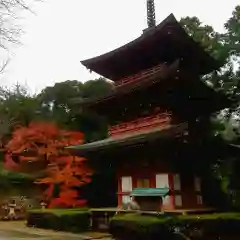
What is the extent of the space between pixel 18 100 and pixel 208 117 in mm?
22190

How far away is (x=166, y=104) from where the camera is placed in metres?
16.7

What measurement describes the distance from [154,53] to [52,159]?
11.2m

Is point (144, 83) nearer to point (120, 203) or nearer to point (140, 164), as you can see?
point (140, 164)

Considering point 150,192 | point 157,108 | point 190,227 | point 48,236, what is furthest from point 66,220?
point 190,227

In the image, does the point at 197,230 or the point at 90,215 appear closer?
the point at 197,230

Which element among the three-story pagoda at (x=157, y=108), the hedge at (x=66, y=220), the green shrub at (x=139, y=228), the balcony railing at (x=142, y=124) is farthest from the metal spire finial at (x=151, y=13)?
the green shrub at (x=139, y=228)

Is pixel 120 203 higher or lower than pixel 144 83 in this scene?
lower

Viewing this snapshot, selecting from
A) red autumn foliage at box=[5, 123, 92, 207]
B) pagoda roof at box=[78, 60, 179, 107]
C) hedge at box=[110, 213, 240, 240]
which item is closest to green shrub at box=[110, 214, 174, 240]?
hedge at box=[110, 213, 240, 240]

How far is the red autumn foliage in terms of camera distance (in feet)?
72.0

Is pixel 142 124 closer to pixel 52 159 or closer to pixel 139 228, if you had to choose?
pixel 139 228

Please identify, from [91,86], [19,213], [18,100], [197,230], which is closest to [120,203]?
[197,230]

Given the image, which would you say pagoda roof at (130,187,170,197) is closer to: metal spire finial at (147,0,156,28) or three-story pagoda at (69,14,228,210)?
three-story pagoda at (69,14,228,210)

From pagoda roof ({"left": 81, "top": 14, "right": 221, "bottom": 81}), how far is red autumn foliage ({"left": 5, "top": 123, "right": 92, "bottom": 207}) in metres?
5.73

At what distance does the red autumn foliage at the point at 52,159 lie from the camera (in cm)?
2194
